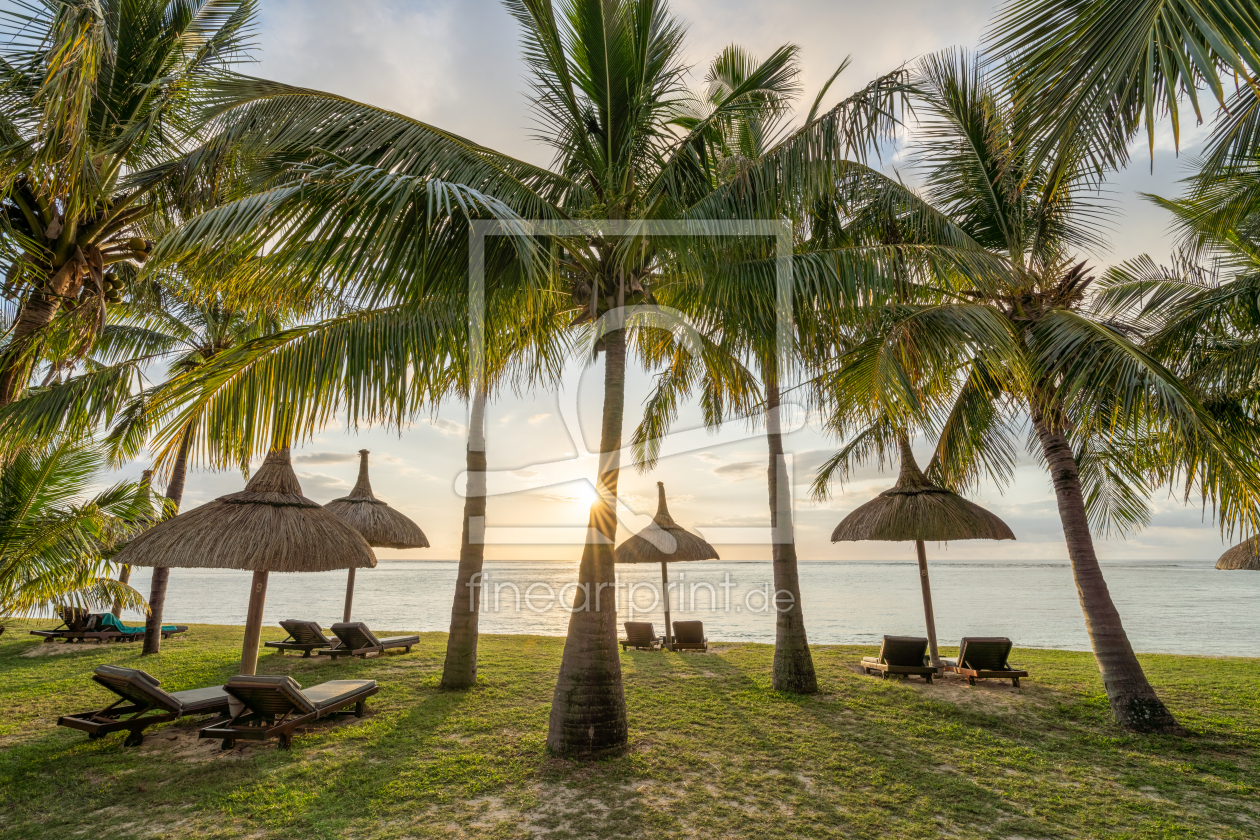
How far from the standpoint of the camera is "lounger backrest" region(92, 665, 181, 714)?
18.4 ft

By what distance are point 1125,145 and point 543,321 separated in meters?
4.72

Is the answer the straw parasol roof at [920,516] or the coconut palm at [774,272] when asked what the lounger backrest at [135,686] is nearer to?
the coconut palm at [774,272]

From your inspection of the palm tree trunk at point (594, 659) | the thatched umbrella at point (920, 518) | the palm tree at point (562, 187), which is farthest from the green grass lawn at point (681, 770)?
the thatched umbrella at point (920, 518)

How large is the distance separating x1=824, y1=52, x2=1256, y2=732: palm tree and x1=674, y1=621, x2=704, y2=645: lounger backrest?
5.41 m

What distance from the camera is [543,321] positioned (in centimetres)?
629

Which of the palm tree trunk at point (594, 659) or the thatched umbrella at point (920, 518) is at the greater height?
the thatched umbrella at point (920, 518)

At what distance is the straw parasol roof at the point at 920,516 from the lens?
29.6ft

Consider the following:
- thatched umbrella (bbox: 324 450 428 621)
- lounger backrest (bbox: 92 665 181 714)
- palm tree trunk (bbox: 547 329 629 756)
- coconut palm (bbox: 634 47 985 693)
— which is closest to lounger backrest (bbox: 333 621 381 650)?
thatched umbrella (bbox: 324 450 428 621)

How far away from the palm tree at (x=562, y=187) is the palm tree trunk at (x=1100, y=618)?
15.0 feet

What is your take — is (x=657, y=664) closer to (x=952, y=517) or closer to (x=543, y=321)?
(x=952, y=517)

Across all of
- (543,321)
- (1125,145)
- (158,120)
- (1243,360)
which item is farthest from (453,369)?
(1243,360)

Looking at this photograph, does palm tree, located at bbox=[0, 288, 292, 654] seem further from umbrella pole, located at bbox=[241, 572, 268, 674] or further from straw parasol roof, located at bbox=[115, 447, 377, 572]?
umbrella pole, located at bbox=[241, 572, 268, 674]

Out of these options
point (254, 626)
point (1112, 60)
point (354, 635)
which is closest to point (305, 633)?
point (354, 635)

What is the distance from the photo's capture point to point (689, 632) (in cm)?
1167
